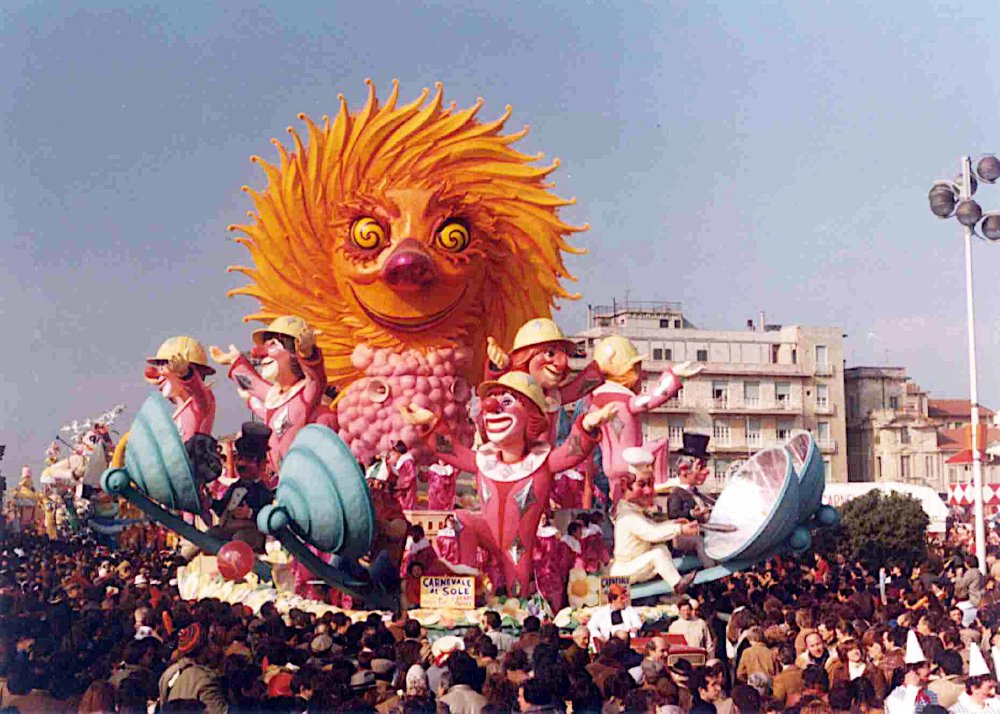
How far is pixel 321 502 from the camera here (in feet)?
42.9

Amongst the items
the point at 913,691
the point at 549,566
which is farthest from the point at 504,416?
the point at 913,691

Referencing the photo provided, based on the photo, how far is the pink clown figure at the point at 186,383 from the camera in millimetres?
17531

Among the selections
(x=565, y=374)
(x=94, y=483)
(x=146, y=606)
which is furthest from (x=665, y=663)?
(x=94, y=483)

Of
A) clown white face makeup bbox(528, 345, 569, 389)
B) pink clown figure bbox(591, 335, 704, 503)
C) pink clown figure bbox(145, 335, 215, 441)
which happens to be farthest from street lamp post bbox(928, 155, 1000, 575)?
pink clown figure bbox(145, 335, 215, 441)

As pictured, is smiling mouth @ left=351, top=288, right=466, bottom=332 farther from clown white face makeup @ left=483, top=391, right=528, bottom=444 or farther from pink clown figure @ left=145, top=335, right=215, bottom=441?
clown white face makeup @ left=483, top=391, right=528, bottom=444

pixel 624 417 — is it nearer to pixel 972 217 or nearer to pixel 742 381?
pixel 972 217

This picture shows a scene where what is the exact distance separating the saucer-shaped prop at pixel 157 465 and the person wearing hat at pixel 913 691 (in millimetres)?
8468

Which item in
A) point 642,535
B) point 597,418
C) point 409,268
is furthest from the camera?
point 409,268

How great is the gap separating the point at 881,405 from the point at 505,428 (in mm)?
33306

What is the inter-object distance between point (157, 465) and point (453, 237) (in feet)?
15.8

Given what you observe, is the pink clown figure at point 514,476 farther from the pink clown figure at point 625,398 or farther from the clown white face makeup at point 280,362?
the clown white face makeup at point 280,362

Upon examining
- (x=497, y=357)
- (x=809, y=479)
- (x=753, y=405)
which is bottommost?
(x=809, y=479)

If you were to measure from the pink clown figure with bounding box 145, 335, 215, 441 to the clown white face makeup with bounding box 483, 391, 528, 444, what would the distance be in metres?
5.22

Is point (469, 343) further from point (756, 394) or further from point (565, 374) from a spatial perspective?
point (756, 394)
